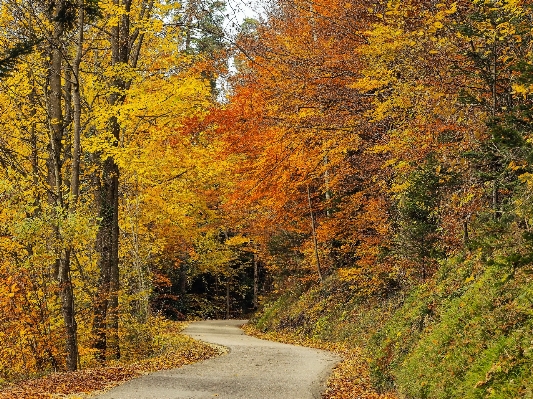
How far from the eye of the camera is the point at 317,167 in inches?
830

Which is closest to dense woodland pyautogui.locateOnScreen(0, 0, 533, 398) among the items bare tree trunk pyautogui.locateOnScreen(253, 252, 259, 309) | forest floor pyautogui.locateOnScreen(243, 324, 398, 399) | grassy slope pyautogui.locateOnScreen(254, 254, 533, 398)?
grassy slope pyautogui.locateOnScreen(254, 254, 533, 398)

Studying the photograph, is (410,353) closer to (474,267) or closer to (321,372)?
(474,267)

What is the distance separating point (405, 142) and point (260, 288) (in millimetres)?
29455

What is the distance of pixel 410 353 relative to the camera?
1045 centimetres

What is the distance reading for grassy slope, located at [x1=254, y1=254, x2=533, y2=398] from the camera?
6.51 m

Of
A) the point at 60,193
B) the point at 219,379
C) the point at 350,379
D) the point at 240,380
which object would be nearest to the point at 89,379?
the point at 219,379

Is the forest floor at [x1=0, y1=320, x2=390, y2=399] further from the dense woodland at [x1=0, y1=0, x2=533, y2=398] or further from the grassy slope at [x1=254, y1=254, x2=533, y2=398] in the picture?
the dense woodland at [x1=0, y1=0, x2=533, y2=398]

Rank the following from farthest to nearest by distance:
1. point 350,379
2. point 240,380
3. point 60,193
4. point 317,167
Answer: point 317,167 < point 60,193 < point 350,379 < point 240,380

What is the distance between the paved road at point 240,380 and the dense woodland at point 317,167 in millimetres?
1545

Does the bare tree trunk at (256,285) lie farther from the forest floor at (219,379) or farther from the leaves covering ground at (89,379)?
the forest floor at (219,379)

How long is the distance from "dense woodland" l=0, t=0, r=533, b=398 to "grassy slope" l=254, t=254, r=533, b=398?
0.04m

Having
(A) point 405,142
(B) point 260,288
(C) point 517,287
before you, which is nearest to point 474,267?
(C) point 517,287

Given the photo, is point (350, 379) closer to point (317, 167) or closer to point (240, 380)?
point (240, 380)

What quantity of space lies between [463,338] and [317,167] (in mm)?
13214
